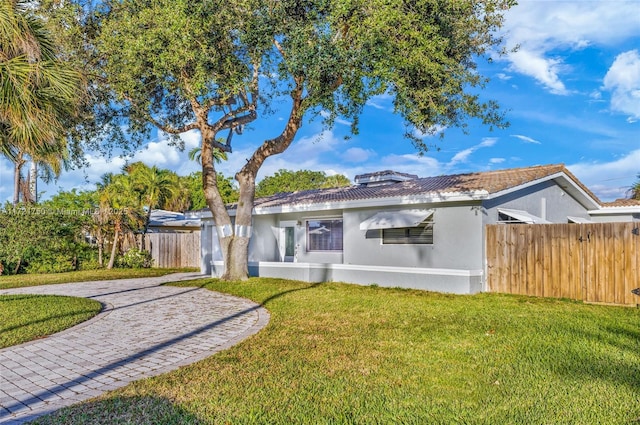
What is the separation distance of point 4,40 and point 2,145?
86.3 inches

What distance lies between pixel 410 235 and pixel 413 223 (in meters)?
0.99

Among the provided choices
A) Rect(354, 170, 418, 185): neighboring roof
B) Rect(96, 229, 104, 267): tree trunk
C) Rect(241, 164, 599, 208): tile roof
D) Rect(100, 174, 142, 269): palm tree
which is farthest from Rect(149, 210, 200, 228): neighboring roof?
Rect(241, 164, 599, 208): tile roof

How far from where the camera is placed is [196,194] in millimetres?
50719

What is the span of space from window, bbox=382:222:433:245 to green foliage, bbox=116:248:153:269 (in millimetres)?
17178

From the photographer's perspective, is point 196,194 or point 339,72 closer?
point 339,72

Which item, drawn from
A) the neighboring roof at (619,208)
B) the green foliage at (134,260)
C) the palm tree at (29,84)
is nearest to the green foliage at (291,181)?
the green foliage at (134,260)

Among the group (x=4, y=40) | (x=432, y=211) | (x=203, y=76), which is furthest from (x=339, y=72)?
(x=4, y=40)

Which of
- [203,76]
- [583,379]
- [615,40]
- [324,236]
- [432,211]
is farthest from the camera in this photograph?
[324,236]

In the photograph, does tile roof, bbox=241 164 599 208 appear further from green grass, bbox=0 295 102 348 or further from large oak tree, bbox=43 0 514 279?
green grass, bbox=0 295 102 348

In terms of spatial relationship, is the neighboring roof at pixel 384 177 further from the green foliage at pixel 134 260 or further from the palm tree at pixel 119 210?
the green foliage at pixel 134 260

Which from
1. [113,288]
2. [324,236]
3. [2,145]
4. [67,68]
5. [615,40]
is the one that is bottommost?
[113,288]

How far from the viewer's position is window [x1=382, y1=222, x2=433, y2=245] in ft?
55.1

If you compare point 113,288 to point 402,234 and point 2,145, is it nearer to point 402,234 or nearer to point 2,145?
point 2,145

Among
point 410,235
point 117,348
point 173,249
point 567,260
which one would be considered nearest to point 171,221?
point 173,249
